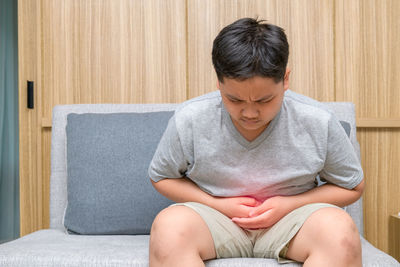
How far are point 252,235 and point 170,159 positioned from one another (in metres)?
0.28

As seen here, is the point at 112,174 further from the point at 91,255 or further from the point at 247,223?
the point at 247,223

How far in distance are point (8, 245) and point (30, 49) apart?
93 cm

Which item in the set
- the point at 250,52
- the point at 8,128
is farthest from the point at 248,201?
Answer: the point at 8,128

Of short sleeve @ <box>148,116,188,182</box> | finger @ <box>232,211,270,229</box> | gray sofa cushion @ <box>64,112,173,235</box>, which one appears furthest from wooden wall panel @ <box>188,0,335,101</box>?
finger @ <box>232,211,270,229</box>

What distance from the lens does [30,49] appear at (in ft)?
5.87

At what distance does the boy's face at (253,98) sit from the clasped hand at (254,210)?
20cm

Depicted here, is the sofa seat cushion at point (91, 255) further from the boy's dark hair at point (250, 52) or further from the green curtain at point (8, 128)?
the green curtain at point (8, 128)

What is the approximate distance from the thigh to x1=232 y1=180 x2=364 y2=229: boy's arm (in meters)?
0.03

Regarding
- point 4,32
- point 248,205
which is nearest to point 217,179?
point 248,205

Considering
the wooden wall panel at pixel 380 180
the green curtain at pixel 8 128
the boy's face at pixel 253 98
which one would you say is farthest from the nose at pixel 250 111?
the green curtain at pixel 8 128

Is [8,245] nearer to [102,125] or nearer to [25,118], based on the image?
[102,125]

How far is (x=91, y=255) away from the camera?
105 centimetres

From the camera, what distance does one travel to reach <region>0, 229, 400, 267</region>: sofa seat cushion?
3.19 ft

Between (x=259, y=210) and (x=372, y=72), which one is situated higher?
(x=372, y=72)
